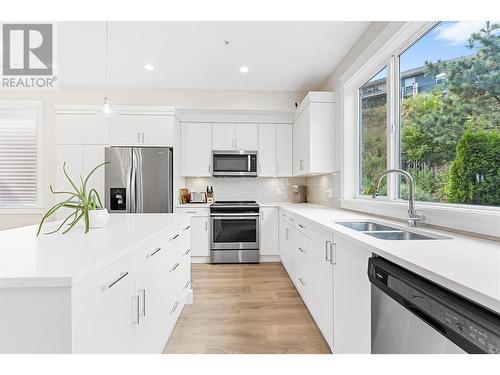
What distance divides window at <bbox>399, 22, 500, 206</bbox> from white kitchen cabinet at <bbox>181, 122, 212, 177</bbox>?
286cm

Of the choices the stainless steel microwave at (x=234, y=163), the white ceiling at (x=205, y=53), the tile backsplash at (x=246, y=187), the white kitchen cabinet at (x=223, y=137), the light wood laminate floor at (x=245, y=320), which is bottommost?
the light wood laminate floor at (x=245, y=320)

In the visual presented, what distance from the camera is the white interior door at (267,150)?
14.4ft

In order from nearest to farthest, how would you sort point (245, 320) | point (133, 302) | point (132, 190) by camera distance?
point (133, 302), point (245, 320), point (132, 190)

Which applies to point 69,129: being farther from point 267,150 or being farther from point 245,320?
point 245,320

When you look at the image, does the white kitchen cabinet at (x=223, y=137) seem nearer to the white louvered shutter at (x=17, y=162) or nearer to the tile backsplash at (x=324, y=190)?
the tile backsplash at (x=324, y=190)

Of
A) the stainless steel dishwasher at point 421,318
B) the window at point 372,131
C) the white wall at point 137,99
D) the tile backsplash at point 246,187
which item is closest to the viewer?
the stainless steel dishwasher at point 421,318

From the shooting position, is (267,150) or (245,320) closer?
(245,320)

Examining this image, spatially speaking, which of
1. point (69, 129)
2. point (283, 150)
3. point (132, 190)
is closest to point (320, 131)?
point (283, 150)

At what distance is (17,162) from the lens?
411 centimetres

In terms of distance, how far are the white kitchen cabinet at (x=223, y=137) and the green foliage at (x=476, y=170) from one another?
10.3 feet

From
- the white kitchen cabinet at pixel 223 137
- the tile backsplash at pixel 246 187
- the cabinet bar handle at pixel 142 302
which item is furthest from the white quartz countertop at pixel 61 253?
the tile backsplash at pixel 246 187

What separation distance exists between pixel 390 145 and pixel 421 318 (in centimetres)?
180
